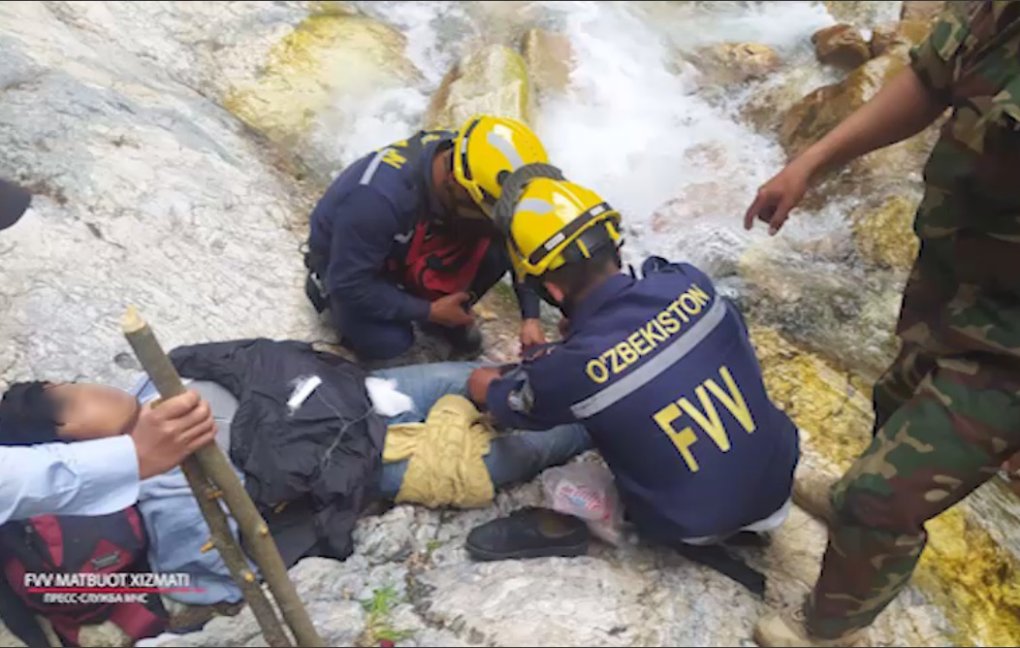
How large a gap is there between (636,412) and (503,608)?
0.81 meters

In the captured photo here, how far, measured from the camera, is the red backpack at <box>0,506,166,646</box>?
10.0 ft

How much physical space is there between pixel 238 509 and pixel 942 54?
2.60 m

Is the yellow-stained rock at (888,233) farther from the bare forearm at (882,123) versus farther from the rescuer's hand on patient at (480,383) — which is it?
the rescuer's hand on patient at (480,383)

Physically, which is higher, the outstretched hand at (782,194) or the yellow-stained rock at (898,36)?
Answer: the outstretched hand at (782,194)

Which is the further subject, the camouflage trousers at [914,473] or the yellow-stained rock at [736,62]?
the yellow-stained rock at [736,62]

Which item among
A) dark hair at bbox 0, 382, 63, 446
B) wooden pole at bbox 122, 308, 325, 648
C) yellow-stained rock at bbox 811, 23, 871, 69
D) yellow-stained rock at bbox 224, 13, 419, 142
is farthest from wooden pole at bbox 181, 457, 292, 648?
yellow-stained rock at bbox 811, 23, 871, 69

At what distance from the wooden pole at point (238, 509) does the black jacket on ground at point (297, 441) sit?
88 cm

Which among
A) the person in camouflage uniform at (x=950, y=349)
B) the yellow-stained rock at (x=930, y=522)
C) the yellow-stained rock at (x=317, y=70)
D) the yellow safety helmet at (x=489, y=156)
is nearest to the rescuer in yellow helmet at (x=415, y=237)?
the yellow safety helmet at (x=489, y=156)

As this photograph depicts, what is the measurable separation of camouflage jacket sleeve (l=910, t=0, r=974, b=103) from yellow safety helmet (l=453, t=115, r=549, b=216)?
5.61 feet

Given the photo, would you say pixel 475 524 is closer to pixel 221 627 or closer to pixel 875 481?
pixel 221 627

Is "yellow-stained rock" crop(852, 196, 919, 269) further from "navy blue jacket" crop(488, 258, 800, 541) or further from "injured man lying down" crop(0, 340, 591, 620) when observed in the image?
"navy blue jacket" crop(488, 258, 800, 541)

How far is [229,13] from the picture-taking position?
7316 millimetres

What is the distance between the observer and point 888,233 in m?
5.93

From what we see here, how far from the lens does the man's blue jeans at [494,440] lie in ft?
12.6
